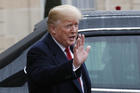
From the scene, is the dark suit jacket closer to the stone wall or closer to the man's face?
the man's face

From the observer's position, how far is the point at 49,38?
3.48 m

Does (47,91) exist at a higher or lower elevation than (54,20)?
lower

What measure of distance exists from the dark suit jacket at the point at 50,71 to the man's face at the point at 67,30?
0.27 feet

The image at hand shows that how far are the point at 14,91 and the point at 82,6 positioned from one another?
36.0 feet

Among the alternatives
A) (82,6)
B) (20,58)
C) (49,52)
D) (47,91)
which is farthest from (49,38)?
(82,6)

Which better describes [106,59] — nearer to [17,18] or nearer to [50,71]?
[50,71]

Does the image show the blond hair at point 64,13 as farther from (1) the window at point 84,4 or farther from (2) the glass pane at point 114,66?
(1) the window at point 84,4

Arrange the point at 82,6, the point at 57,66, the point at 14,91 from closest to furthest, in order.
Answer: the point at 57,66
the point at 14,91
the point at 82,6

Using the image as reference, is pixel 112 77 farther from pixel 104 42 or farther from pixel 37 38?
pixel 37 38

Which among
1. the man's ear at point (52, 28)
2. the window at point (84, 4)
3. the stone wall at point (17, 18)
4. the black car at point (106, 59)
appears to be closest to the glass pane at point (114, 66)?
the black car at point (106, 59)

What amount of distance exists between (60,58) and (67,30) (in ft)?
0.55

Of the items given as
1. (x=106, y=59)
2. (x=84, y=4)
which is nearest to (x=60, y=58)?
(x=106, y=59)

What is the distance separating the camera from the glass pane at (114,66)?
429 cm

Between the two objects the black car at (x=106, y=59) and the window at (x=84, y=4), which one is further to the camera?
the window at (x=84, y=4)
